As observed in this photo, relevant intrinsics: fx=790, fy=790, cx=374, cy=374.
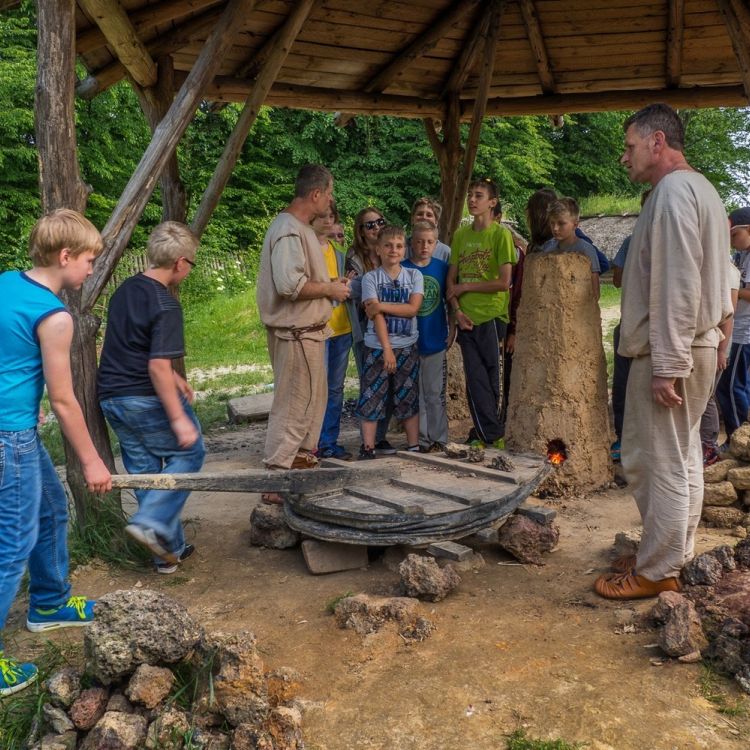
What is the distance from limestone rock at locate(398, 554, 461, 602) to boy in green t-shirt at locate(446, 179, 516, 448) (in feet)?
7.21

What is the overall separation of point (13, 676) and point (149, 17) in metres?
4.29

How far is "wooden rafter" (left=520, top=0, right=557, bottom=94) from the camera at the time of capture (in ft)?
23.9

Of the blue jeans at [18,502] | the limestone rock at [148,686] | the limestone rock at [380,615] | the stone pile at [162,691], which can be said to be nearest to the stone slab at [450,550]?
the limestone rock at [380,615]

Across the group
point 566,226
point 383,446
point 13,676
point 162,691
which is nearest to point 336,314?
point 383,446

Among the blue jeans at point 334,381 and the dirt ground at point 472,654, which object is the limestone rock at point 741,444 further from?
the blue jeans at point 334,381

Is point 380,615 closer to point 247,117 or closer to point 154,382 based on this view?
point 154,382

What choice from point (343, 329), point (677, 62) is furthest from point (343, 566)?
point (677, 62)

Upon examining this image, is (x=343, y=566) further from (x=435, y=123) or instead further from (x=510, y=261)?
(x=435, y=123)

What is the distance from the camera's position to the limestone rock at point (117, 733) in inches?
98.3

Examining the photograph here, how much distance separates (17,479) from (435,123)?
7.38 meters

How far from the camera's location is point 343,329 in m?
6.09

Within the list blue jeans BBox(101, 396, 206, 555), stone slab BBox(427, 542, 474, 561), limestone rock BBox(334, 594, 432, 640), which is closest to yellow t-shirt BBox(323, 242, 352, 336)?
blue jeans BBox(101, 396, 206, 555)

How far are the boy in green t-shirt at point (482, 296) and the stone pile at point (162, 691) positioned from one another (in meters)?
3.30

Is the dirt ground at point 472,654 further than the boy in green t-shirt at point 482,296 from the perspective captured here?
No
